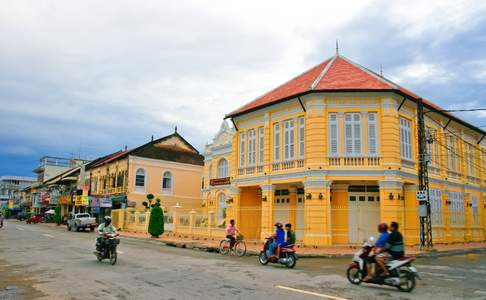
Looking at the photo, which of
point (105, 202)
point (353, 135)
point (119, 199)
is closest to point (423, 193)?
point (353, 135)

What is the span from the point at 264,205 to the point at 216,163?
1516cm

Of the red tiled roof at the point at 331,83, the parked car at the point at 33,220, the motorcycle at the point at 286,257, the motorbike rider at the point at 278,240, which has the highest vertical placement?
the red tiled roof at the point at 331,83

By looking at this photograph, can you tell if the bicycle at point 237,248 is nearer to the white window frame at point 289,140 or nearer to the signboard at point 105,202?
the white window frame at point 289,140

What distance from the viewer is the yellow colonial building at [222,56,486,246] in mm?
20344

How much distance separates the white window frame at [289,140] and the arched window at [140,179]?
76.9ft

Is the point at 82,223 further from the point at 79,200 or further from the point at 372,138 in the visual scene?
the point at 372,138

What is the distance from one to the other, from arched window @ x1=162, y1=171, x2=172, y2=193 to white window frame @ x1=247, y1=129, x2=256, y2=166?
69.1 ft

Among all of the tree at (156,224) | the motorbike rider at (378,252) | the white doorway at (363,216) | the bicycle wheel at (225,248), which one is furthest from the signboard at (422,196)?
the tree at (156,224)

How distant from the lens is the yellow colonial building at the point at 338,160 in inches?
801

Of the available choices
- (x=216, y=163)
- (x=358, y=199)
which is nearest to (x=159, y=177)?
(x=216, y=163)

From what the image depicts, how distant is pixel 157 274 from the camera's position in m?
10.8

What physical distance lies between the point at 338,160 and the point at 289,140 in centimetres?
311

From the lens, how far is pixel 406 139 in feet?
71.5

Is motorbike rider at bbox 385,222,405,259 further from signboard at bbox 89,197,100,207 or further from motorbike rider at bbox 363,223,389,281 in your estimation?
signboard at bbox 89,197,100,207
